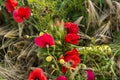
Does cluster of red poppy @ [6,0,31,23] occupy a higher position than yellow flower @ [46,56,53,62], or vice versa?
cluster of red poppy @ [6,0,31,23]

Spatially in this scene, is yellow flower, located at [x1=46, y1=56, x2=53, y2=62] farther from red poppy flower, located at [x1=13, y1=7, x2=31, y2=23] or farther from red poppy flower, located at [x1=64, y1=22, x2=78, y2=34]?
red poppy flower, located at [x1=13, y1=7, x2=31, y2=23]

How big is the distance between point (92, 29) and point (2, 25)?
0.90 metres

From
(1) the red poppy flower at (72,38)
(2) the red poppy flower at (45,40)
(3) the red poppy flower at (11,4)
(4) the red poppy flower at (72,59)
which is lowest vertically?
(4) the red poppy flower at (72,59)

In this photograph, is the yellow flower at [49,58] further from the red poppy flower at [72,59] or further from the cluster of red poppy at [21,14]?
the cluster of red poppy at [21,14]

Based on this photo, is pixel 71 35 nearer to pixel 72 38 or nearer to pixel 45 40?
pixel 72 38

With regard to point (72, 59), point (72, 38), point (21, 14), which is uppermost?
point (21, 14)

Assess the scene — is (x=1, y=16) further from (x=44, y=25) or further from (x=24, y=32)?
(x=44, y=25)

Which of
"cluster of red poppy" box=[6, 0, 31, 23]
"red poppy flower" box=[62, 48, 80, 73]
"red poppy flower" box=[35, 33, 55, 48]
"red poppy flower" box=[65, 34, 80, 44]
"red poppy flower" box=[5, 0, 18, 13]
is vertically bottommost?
"red poppy flower" box=[62, 48, 80, 73]

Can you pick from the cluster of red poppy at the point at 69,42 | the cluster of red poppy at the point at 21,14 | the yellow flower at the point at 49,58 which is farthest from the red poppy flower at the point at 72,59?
the cluster of red poppy at the point at 21,14

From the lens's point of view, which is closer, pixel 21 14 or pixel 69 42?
pixel 69 42

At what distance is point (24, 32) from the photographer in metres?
3.52

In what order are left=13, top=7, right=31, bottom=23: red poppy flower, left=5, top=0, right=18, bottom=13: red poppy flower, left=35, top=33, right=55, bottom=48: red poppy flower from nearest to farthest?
left=35, top=33, right=55, bottom=48: red poppy flower < left=13, top=7, right=31, bottom=23: red poppy flower < left=5, top=0, right=18, bottom=13: red poppy flower

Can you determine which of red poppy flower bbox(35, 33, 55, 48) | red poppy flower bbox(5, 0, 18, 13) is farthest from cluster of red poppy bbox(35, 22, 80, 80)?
red poppy flower bbox(5, 0, 18, 13)

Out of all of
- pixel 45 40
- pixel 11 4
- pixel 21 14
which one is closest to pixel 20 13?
pixel 21 14
